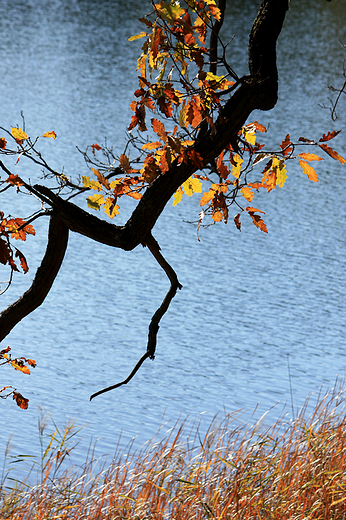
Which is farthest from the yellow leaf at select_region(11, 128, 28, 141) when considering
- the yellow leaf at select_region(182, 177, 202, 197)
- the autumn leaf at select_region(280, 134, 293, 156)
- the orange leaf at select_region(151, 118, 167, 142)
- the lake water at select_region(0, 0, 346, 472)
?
the lake water at select_region(0, 0, 346, 472)

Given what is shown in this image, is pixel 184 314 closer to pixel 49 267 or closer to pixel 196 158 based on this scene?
pixel 49 267

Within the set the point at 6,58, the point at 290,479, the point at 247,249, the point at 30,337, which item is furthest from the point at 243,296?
the point at 6,58

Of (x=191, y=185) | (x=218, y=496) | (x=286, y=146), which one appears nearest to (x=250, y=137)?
(x=286, y=146)

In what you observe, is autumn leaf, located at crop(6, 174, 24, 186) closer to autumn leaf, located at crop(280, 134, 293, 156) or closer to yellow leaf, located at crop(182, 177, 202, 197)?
yellow leaf, located at crop(182, 177, 202, 197)

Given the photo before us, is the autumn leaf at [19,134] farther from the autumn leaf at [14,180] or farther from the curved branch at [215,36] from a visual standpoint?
the curved branch at [215,36]

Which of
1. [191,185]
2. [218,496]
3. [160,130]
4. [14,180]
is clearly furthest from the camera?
[218,496]

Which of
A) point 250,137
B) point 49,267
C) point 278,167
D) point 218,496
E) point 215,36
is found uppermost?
point 215,36

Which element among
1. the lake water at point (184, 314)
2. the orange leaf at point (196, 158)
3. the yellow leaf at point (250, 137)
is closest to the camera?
the orange leaf at point (196, 158)

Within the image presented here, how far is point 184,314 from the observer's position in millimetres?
11000

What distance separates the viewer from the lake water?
8.49 metres

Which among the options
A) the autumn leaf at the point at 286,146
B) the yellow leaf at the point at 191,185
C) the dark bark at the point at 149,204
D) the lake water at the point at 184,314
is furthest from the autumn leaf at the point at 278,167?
the lake water at the point at 184,314

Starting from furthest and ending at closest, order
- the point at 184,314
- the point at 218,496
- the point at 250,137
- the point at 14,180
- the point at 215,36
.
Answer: the point at 184,314 → the point at 218,496 → the point at 250,137 → the point at 14,180 → the point at 215,36

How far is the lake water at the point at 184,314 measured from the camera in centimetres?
849

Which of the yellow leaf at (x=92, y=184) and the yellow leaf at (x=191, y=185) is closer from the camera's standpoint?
the yellow leaf at (x=92, y=184)
